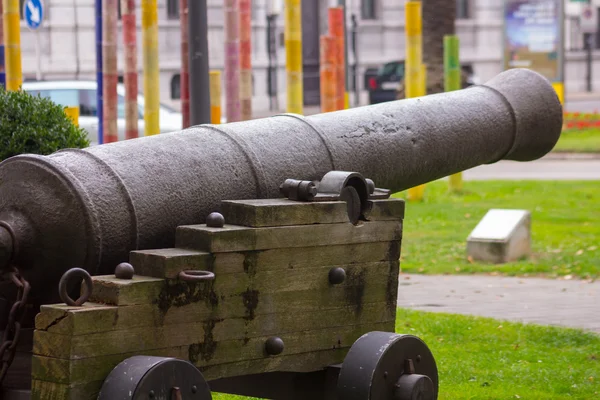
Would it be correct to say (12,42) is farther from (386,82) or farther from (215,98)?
(386,82)

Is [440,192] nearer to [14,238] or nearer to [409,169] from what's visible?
[409,169]

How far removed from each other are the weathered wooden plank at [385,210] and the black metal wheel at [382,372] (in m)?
0.47

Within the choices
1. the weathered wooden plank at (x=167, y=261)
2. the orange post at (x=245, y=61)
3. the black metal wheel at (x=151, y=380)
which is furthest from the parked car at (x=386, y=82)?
the black metal wheel at (x=151, y=380)

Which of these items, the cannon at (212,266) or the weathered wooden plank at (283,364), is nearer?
the cannon at (212,266)

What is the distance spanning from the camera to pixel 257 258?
4.59 metres

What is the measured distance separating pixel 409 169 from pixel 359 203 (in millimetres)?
767

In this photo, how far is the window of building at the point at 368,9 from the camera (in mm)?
40938

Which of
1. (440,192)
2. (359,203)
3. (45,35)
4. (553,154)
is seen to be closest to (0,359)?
(359,203)

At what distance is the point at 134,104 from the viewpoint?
40.3 feet

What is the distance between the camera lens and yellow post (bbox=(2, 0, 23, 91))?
1138 centimetres

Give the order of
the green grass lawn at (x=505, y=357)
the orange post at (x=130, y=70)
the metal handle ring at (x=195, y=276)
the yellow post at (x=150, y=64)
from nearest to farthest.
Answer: the metal handle ring at (x=195, y=276) → the green grass lawn at (x=505, y=357) → the yellow post at (x=150, y=64) → the orange post at (x=130, y=70)

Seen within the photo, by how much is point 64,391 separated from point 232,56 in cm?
781

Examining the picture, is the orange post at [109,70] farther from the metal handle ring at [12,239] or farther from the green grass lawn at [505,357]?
the metal handle ring at [12,239]

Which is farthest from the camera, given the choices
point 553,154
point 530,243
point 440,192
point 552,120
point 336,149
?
point 553,154
